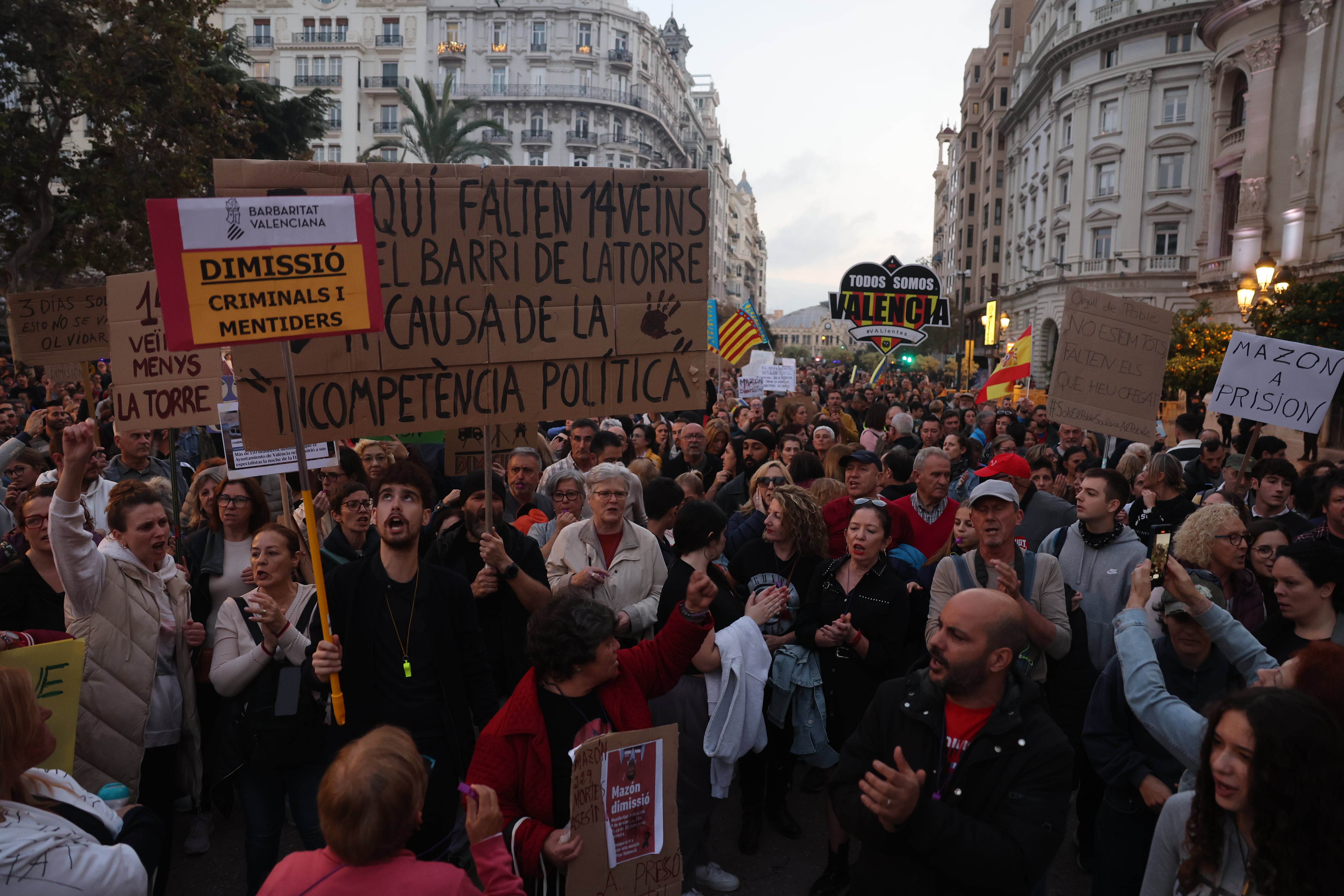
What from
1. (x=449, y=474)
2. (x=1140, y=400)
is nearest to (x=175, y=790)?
(x=449, y=474)

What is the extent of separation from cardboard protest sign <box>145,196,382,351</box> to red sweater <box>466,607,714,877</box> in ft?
5.29

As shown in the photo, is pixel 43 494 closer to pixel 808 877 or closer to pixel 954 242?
pixel 808 877

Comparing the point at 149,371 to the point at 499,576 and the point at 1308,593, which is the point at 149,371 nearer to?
the point at 499,576

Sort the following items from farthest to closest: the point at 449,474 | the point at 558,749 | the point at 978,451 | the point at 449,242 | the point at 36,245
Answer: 1. the point at 36,245
2. the point at 978,451
3. the point at 449,474
4. the point at 449,242
5. the point at 558,749

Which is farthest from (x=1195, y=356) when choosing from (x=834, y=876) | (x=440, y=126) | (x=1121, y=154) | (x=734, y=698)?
(x=440, y=126)

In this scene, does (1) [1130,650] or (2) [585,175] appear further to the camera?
(2) [585,175]

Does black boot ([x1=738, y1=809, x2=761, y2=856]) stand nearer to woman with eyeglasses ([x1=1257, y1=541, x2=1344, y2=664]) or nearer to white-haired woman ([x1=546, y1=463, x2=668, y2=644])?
white-haired woman ([x1=546, y1=463, x2=668, y2=644])

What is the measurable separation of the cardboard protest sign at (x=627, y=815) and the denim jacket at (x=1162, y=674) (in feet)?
5.28

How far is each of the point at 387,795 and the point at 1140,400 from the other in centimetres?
648

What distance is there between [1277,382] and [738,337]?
10.4 metres

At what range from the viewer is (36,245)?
16.6m

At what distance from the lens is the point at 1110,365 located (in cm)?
693

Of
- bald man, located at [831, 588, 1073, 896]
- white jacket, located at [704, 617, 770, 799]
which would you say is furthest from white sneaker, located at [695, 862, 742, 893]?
bald man, located at [831, 588, 1073, 896]

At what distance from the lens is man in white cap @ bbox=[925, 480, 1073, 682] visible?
421cm
